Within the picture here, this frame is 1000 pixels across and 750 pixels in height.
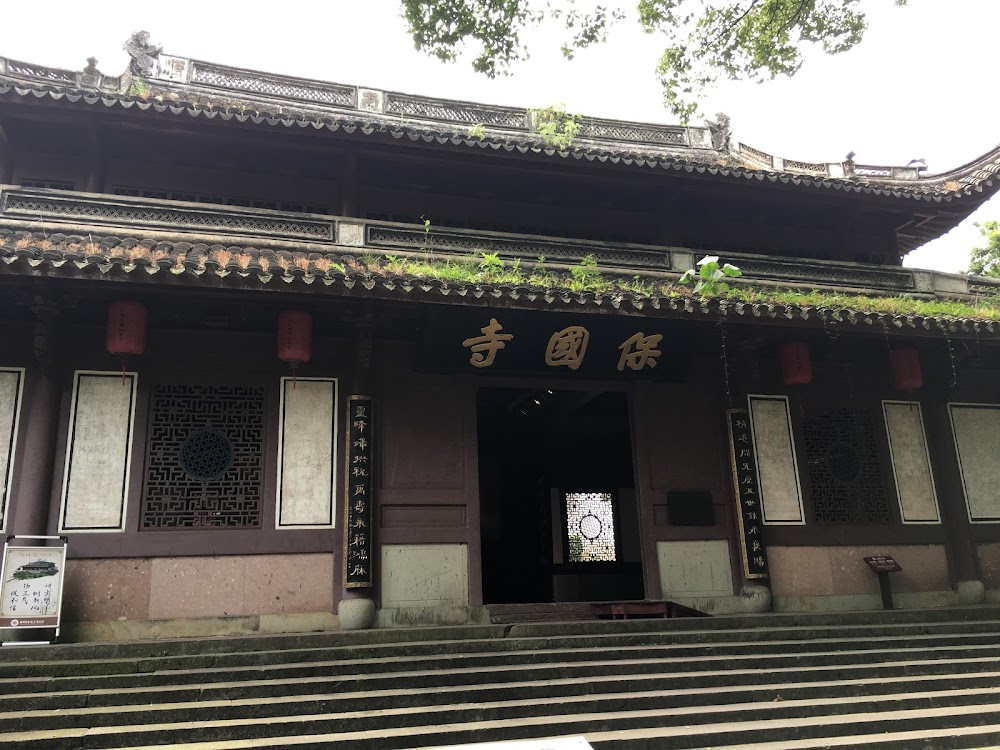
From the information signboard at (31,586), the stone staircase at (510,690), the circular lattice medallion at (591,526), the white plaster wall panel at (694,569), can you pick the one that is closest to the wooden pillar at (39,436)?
the information signboard at (31,586)

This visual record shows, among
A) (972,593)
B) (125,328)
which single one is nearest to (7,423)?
(125,328)

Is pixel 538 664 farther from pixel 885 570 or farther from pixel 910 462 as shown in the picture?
pixel 910 462

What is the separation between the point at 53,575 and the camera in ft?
21.0

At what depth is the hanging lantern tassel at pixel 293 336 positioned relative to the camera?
287 inches

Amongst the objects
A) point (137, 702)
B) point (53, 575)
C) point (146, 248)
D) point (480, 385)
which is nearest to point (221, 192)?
point (146, 248)

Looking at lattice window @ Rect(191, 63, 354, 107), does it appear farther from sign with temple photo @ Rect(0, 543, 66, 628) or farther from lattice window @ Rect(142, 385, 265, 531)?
sign with temple photo @ Rect(0, 543, 66, 628)

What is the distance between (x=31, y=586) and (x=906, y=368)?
31.1 feet

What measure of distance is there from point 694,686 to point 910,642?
2584 mm

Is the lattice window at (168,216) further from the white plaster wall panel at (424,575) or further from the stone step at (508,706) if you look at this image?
the stone step at (508,706)

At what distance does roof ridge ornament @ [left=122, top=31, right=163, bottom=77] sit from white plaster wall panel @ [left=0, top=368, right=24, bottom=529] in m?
5.08

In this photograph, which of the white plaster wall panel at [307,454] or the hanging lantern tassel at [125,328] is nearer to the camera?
the hanging lantern tassel at [125,328]

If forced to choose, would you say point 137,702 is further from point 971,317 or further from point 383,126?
point 971,317

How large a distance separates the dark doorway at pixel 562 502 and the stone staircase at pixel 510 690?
5369mm

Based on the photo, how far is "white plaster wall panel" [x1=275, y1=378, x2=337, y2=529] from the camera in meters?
7.44
